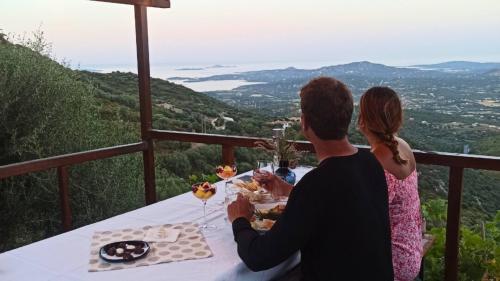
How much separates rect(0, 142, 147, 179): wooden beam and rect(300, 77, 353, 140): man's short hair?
207 centimetres

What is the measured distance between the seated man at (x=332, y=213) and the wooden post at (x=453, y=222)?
1.31 m

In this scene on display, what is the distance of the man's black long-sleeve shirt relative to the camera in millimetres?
1223

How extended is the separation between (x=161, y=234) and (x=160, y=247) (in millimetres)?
128

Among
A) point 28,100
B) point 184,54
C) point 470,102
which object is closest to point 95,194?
point 28,100

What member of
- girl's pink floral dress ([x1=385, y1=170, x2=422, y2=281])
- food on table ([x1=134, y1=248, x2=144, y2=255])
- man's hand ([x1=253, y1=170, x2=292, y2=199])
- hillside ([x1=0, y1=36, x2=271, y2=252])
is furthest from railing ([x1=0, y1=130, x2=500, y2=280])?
food on table ([x1=134, y1=248, x2=144, y2=255])

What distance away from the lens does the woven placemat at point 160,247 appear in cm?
148

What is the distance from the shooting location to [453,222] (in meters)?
2.56

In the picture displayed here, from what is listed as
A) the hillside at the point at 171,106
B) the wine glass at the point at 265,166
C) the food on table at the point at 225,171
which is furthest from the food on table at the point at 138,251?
the hillside at the point at 171,106

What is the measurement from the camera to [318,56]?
377cm

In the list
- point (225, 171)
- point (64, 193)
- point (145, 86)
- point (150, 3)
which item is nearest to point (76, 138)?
point (145, 86)

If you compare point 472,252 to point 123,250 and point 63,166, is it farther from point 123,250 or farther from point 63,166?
point 63,166

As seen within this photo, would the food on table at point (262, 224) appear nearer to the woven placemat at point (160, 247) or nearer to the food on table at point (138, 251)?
the woven placemat at point (160, 247)

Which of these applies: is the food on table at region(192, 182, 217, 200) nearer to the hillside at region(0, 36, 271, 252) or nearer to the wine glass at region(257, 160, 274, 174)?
the wine glass at region(257, 160, 274, 174)

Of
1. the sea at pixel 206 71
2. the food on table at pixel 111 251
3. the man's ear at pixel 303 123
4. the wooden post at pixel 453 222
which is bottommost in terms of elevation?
the wooden post at pixel 453 222
